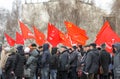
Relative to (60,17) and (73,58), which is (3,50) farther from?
(60,17)

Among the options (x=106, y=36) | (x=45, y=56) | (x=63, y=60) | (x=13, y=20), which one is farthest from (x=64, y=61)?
(x=13, y=20)

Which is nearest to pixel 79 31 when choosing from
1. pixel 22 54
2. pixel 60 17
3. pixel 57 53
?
pixel 57 53

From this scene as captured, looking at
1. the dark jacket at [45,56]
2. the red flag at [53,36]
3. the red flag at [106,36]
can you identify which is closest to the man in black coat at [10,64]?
the dark jacket at [45,56]

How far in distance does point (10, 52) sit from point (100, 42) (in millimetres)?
3981

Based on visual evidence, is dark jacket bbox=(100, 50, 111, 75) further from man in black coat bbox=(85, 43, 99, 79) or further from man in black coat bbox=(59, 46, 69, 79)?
man in black coat bbox=(59, 46, 69, 79)

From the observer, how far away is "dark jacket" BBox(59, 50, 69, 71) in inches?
778

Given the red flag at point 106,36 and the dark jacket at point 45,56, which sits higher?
the red flag at point 106,36

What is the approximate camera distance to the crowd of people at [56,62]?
17312 mm

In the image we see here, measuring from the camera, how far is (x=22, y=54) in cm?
1816

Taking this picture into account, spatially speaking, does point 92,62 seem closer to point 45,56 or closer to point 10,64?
point 45,56

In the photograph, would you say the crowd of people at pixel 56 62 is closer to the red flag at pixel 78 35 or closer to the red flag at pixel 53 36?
the red flag at pixel 78 35

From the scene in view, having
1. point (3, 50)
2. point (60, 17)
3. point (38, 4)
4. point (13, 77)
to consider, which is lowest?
point (13, 77)

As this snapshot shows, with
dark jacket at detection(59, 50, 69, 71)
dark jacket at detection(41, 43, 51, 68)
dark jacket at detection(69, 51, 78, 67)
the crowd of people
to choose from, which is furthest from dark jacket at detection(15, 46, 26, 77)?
dark jacket at detection(59, 50, 69, 71)

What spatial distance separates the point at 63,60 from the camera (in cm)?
1989
